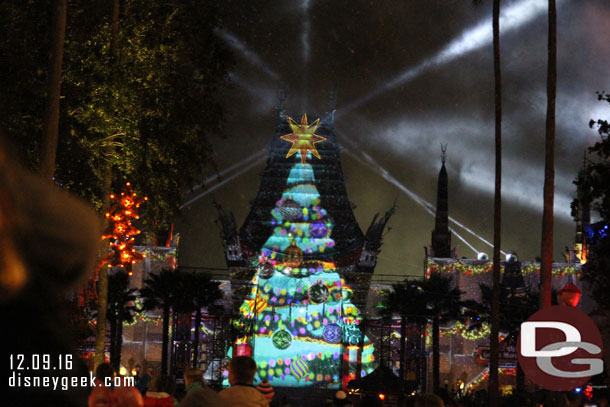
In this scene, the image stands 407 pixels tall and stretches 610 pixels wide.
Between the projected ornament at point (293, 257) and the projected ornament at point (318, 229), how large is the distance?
2.30 meters

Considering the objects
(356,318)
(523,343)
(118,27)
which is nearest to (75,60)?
(118,27)

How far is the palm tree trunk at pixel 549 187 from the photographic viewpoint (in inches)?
842

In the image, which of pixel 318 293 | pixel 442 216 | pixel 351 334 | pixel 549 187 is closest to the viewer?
pixel 549 187

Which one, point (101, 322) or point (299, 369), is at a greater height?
point (101, 322)

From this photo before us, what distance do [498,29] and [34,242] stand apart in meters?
29.6

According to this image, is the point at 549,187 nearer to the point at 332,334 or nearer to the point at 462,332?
the point at 462,332

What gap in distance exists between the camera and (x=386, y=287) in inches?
3142

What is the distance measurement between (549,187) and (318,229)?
6165 centimetres

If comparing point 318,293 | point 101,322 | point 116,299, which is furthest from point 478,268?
point 101,322

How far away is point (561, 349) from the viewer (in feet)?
42.1

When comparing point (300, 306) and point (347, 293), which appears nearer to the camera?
point (347, 293)

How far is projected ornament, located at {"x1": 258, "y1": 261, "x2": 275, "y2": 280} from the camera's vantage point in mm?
81250

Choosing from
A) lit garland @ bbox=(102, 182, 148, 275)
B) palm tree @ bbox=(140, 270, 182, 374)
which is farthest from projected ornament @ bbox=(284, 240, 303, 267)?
lit garland @ bbox=(102, 182, 148, 275)

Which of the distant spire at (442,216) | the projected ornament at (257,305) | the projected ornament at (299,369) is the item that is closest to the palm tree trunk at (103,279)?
the projected ornament at (257,305)
